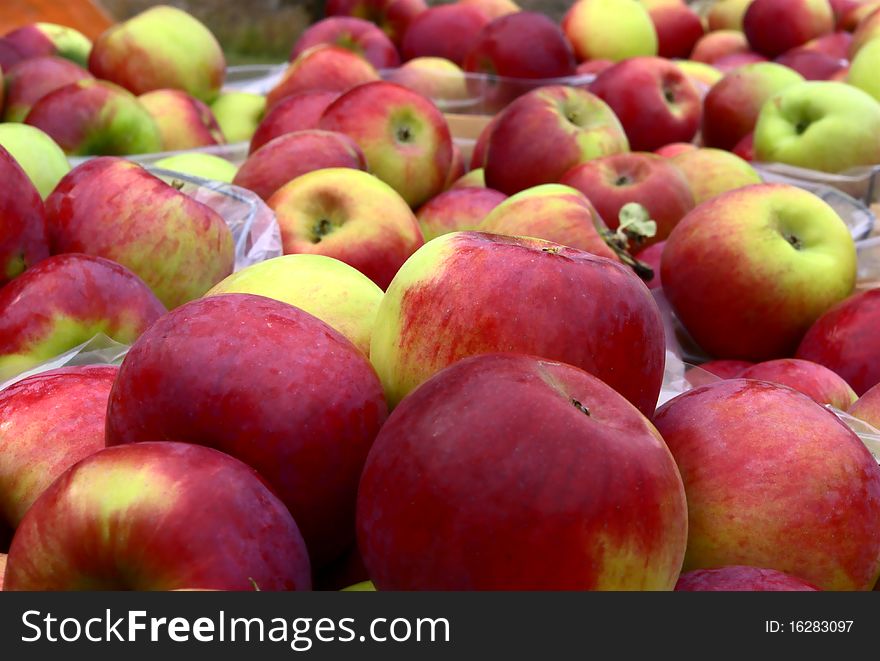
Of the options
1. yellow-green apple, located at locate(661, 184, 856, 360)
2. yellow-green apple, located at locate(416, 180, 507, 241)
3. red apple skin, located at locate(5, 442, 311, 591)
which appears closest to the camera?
red apple skin, located at locate(5, 442, 311, 591)

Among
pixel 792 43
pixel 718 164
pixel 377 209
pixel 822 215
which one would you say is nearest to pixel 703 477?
pixel 377 209

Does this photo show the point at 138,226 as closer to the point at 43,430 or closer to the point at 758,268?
the point at 43,430

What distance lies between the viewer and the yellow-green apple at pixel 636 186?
5.92ft

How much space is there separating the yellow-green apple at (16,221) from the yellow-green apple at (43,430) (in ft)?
0.86

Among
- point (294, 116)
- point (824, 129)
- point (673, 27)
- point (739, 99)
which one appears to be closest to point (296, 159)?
point (294, 116)

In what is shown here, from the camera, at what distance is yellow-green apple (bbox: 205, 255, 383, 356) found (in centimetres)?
104

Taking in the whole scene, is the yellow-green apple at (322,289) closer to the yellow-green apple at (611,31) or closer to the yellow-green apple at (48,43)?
the yellow-green apple at (48,43)

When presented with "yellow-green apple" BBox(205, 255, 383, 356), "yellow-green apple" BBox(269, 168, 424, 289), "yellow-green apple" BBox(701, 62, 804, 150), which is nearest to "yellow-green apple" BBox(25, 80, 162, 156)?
"yellow-green apple" BBox(269, 168, 424, 289)

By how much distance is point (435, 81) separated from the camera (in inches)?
110

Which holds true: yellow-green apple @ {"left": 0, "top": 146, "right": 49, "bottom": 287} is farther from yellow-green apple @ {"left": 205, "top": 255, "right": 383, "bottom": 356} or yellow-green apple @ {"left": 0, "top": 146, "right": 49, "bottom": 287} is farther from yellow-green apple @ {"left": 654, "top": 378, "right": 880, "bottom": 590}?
yellow-green apple @ {"left": 654, "top": 378, "right": 880, "bottom": 590}

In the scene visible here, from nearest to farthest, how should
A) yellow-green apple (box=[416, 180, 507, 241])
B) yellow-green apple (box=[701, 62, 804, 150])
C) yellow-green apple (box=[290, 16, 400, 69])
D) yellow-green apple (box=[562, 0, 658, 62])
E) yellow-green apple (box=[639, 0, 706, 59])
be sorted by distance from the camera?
yellow-green apple (box=[416, 180, 507, 241]) < yellow-green apple (box=[701, 62, 804, 150]) < yellow-green apple (box=[290, 16, 400, 69]) < yellow-green apple (box=[562, 0, 658, 62]) < yellow-green apple (box=[639, 0, 706, 59])

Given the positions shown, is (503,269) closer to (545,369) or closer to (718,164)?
(545,369)

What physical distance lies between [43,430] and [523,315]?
45 centimetres

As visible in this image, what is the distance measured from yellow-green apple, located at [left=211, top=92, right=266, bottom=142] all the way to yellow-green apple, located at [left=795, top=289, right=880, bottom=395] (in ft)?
5.42
